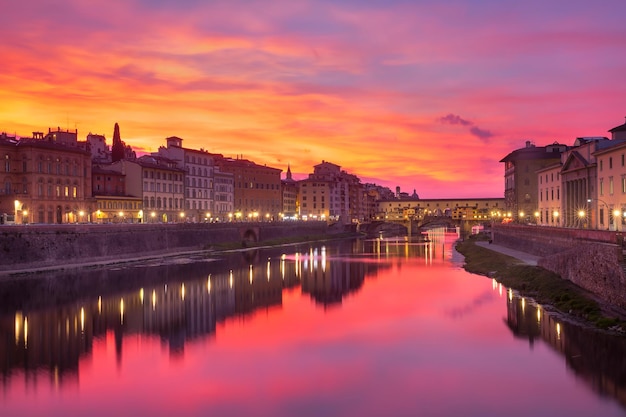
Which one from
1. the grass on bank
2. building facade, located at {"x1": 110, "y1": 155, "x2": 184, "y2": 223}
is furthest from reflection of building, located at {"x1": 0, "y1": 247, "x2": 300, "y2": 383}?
building facade, located at {"x1": 110, "y1": 155, "x2": 184, "y2": 223}

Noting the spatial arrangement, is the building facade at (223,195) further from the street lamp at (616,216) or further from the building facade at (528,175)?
the street lamp at (616,216)

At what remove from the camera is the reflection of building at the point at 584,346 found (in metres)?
24.5

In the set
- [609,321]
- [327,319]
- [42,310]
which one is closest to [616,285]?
[609,321]

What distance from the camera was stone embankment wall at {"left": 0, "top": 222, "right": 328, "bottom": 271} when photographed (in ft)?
191

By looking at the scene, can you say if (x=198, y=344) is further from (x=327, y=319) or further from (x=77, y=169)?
(x=77, y=169)

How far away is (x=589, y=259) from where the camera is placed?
38.0m

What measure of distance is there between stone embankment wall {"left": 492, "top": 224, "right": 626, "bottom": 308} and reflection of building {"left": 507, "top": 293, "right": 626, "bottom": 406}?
3.10 meters

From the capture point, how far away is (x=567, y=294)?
38.1 m

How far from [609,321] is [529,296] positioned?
489 inches

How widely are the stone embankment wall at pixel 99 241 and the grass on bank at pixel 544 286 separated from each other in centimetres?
3835

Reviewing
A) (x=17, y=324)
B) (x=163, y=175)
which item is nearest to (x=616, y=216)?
(x=17, y=324)

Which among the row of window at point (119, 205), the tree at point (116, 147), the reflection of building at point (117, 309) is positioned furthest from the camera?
the tree at point (116, 147)

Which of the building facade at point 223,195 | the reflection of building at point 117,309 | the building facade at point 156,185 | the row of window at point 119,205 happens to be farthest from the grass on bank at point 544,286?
the building facade at point 223,195

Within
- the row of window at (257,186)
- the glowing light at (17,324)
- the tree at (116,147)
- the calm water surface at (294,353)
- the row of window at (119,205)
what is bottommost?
the calm water surface at (294,353)
